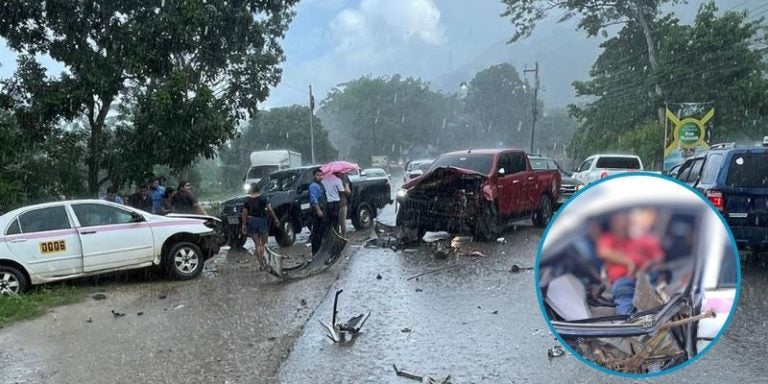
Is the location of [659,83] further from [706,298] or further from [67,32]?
[706,298]

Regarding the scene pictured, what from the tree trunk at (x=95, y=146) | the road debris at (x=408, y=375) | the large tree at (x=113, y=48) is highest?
the large tree at (x=113, y=48)

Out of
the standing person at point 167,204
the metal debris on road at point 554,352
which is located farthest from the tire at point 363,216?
the metal debris on road at point 554,352

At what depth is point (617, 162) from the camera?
2077cm

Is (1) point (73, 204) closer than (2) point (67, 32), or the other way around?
(1) point (73, 204)

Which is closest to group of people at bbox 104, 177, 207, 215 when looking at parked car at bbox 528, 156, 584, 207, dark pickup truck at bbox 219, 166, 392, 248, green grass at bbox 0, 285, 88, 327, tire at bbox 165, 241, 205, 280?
dark pickup truck at bbox 219, 166, 392, 248

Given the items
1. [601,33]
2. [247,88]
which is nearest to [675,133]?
[601,33]

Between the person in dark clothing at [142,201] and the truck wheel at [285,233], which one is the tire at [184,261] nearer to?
the truck wheel at [285,233]

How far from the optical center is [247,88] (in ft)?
73.5

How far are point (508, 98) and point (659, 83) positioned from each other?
6493 cm

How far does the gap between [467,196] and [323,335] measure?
588 centimetres

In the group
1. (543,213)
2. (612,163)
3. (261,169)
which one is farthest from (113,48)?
(261,169)

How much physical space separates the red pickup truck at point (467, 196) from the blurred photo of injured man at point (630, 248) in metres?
9.20

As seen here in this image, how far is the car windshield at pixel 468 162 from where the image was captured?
1231 cm

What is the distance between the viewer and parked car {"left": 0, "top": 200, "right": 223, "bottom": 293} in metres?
8.79
